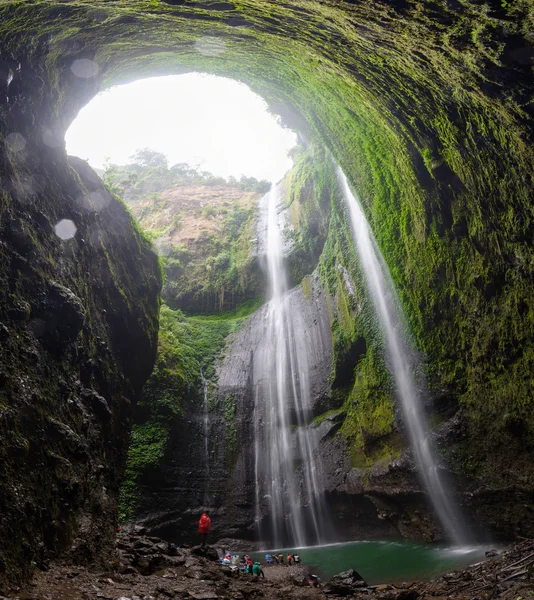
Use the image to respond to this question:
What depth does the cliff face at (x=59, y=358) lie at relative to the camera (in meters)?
5.12

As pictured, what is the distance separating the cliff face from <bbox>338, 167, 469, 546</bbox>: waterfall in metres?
7.58

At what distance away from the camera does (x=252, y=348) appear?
18984 millimetres

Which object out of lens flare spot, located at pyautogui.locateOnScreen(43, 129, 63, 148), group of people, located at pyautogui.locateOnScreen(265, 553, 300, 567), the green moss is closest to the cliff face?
lens flare spot, located at pyautogui.locateOnScreen(43, 129, 63, 148)

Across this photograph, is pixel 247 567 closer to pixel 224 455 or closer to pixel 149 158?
pixel 224 455

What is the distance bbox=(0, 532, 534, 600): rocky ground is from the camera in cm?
470

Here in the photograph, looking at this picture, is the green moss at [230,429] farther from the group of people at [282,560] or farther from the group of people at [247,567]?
the group of people at [247,567]

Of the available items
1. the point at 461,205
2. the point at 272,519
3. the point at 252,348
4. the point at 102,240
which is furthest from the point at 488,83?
the point at 252,348

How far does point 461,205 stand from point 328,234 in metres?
11.1

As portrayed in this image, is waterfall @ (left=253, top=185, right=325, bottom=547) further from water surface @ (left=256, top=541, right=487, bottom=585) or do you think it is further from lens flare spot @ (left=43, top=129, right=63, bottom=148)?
lens flare spot @ (left=43, top=129, right=63, bottom=148)

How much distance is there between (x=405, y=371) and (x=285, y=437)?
228 inches

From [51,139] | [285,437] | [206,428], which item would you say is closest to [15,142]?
[51,139]

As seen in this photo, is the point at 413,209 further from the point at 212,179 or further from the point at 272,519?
the point at 212,179

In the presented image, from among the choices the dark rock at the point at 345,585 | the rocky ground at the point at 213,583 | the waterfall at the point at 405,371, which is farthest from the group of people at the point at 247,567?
the waterfall at the point at 405,371

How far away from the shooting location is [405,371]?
38.6 feet
